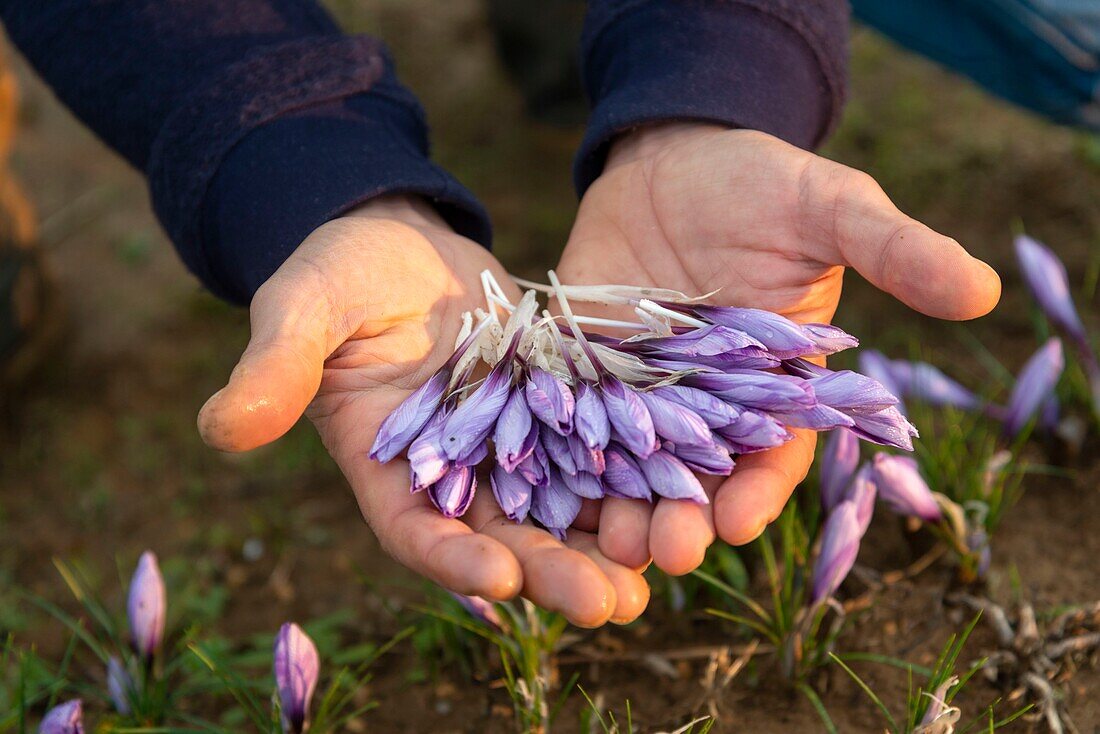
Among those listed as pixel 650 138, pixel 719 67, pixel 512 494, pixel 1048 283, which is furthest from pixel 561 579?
pixel 1048 283

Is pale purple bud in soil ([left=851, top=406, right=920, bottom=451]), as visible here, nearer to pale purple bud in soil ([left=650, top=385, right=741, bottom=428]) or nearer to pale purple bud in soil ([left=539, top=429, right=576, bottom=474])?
pale purple bud in soil ([left=650, top=385, right=741, bottom=428])

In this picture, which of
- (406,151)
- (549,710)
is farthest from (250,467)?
(549,710)

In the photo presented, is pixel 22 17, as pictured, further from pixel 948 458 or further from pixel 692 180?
pixel 948 458

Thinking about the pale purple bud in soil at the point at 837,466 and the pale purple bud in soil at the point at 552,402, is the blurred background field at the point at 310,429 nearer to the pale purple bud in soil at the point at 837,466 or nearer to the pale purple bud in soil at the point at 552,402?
the pale purple bud in soil at the point at 837,466

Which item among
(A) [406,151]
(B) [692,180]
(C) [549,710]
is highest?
(B) [692,180]

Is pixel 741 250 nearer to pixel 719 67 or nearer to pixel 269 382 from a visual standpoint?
pixel 719 67
